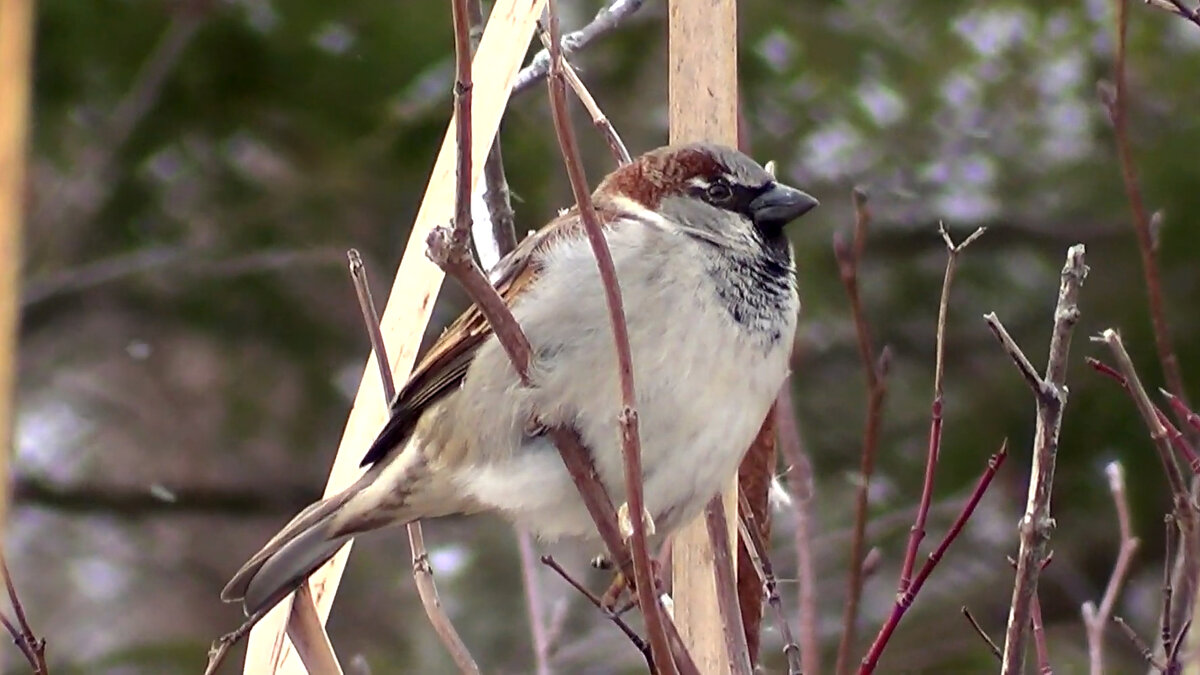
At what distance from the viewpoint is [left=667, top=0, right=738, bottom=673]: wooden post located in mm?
1699

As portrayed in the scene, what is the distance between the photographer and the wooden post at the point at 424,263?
5.77 ft

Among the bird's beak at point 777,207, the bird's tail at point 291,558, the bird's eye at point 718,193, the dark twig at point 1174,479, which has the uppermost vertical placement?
the bird's eye at point 718,193

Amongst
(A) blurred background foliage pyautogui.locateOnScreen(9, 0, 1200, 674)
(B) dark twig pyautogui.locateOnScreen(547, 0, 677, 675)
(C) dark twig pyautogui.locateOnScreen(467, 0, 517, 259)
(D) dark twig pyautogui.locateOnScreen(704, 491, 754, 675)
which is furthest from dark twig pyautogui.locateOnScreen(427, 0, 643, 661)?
(A) blurred background foliage pyautogui.locateOnScreen(9, 0, 1200, 674)

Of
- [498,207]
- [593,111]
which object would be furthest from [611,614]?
[498,207]

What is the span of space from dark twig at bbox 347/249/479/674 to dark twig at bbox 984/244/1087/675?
51 centimetres

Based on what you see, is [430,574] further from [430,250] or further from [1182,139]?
[1182,139]

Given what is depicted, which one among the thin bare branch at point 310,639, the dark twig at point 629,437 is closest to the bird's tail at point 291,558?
the thin bare branch at point 310,639

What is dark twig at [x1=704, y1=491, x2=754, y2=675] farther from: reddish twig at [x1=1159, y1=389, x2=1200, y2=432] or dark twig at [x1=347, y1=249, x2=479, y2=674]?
reddish twig at [x1=1159, y1=389, x2=1200, y2=432]

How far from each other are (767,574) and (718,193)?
631 mm

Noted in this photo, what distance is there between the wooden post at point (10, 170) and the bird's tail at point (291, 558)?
1.01 m

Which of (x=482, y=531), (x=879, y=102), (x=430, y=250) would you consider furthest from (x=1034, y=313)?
(x=430, y=250)

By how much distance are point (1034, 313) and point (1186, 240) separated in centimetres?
45

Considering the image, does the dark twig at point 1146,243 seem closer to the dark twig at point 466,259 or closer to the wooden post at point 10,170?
the dark twig at point 466,259

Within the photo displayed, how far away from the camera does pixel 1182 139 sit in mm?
3631
